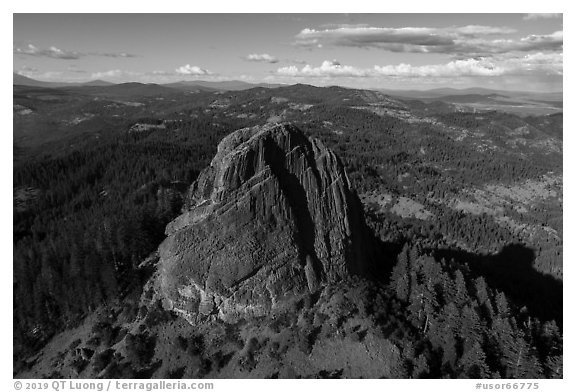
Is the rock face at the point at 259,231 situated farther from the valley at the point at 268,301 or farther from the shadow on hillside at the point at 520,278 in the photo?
the shadow on hillside at the point at 520,278

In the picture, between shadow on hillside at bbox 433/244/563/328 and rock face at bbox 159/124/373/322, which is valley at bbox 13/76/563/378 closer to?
rock face at bbox 159/124/373/322

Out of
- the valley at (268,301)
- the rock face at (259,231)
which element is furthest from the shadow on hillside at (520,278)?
the rock face at (259,231)

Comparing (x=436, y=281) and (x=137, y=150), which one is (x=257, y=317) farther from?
(x=137, y=150)

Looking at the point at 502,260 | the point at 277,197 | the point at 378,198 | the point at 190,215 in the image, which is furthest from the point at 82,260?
the point at 378,198

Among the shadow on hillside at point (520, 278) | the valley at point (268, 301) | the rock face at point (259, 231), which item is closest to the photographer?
the valley at point (268, 301)

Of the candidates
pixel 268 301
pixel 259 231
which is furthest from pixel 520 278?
pixel 259 231

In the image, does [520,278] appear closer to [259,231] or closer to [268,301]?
[268,301]
